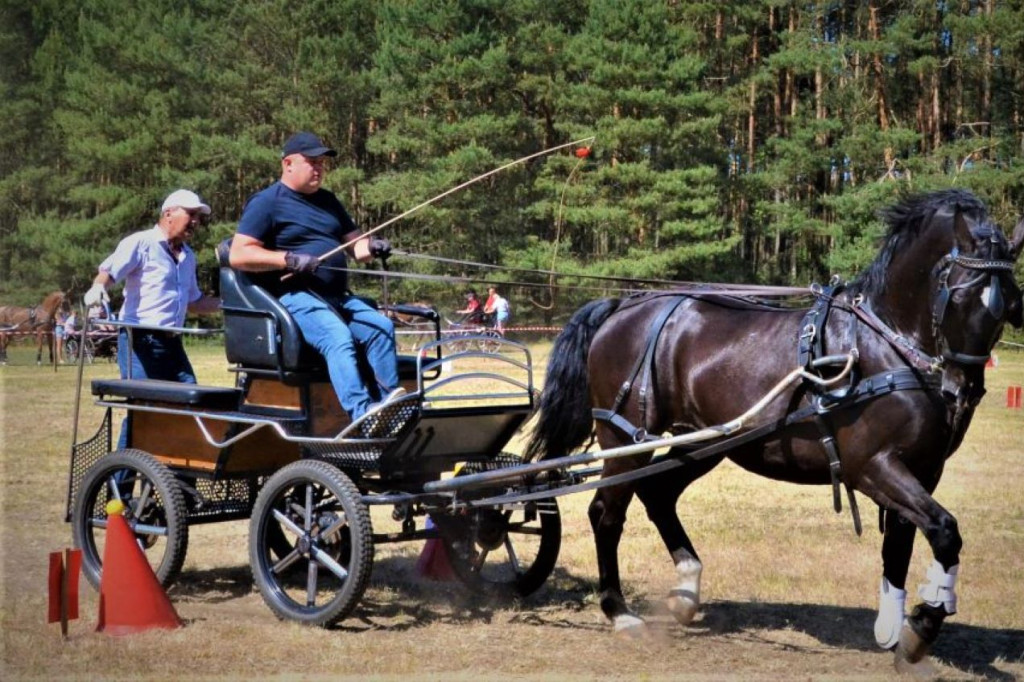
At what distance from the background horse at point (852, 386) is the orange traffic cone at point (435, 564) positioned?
110cm

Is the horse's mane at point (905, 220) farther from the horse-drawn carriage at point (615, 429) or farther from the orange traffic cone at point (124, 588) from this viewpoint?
the orange traffic cone at point (124, 588)

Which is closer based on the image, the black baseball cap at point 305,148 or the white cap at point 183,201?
the black baseball cap at point 305,148

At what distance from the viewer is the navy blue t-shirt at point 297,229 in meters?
6.15

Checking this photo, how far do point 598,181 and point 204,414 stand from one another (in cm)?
2852

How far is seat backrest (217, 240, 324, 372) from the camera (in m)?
6.04

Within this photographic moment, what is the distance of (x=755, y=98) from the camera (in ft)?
129

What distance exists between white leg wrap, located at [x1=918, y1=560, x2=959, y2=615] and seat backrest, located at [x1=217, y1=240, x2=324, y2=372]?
121 inches

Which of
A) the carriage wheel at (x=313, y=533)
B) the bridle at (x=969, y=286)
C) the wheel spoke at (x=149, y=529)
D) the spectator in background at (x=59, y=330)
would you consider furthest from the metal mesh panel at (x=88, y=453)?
the spectator in background at (x=59, y=330)

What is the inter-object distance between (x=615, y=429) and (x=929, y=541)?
176cm

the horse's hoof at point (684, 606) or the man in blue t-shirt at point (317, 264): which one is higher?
the man in blue t-shirt at point (317, 264)

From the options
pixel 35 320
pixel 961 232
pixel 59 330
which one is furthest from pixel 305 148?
pixel 35 320

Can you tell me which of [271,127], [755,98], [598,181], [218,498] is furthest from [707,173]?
[218,498]

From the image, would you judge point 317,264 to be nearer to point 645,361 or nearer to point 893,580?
point 645,361

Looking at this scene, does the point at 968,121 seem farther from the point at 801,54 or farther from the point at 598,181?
the point at 598,181
